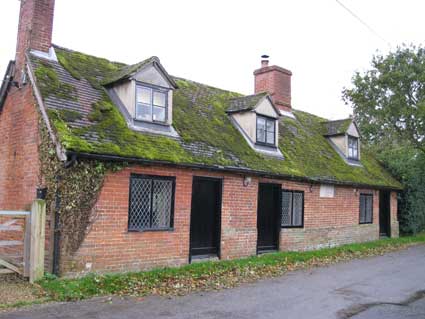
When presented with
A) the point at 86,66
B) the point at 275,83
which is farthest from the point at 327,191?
the point at 86,66

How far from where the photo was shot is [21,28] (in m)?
12.6

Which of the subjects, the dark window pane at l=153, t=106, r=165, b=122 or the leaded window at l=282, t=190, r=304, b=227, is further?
the leaded window at l=282, t=190, r=304, b=227

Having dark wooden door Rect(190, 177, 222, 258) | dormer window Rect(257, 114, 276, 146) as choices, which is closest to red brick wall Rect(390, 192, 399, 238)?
dormer window Rect(257, 114, 276, 146)

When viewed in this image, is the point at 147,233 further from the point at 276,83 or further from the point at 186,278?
the point at 276,83

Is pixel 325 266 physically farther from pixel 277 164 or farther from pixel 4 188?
pixel 4 188

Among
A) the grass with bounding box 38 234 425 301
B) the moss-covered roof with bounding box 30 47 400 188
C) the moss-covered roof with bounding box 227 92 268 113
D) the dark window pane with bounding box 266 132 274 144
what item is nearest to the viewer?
the grass with bounding box 38 234 425 301

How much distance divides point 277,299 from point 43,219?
5.19 m

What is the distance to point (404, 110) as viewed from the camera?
2280 centimetres

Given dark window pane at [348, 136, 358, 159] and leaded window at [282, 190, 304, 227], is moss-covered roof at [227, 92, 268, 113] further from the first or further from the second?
dark window pane at [348, 136, 358, 159]

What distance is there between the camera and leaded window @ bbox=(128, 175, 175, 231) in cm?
1100

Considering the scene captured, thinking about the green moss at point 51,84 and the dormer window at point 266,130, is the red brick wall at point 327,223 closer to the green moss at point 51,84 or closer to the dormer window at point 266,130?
the dormer window at point 266,130

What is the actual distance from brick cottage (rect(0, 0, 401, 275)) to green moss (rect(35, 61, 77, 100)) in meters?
0.03

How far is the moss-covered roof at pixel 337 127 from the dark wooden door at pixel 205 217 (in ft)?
32.3

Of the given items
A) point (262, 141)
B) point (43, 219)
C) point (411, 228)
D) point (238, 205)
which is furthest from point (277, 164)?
point (411, 228)
